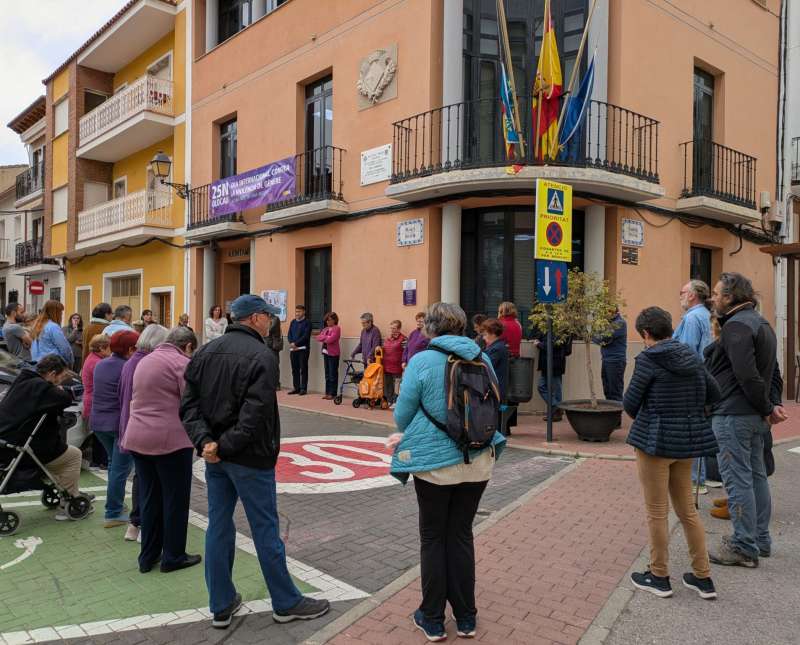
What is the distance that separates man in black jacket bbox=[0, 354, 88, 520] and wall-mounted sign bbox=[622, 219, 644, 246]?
31.3 ft

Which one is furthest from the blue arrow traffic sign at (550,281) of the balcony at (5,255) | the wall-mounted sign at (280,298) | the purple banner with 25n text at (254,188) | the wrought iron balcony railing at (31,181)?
the balcony at (5,255)

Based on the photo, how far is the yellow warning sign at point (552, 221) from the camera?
8.36 metres

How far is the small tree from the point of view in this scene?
887cm

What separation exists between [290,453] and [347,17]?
984 cm

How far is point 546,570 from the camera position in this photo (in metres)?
4.29

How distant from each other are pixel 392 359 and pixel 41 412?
699 cm

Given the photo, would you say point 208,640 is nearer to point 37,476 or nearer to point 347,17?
point 37,476

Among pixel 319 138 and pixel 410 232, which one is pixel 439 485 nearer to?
pixel 410 232

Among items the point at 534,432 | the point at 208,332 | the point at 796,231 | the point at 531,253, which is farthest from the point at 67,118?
the point at 796,231

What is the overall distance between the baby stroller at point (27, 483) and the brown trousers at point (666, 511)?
179 inches

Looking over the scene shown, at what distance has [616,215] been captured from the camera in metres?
11.6

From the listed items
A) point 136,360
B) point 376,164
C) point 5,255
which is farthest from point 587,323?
point 5,255

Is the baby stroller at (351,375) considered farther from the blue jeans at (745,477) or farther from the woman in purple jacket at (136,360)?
the blue jeans at (745,477)

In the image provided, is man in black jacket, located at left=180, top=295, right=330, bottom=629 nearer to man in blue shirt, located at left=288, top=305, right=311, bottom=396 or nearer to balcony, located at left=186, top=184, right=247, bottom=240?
man in blue shirt, located at left=288, top=305, right=311, bottom=396
